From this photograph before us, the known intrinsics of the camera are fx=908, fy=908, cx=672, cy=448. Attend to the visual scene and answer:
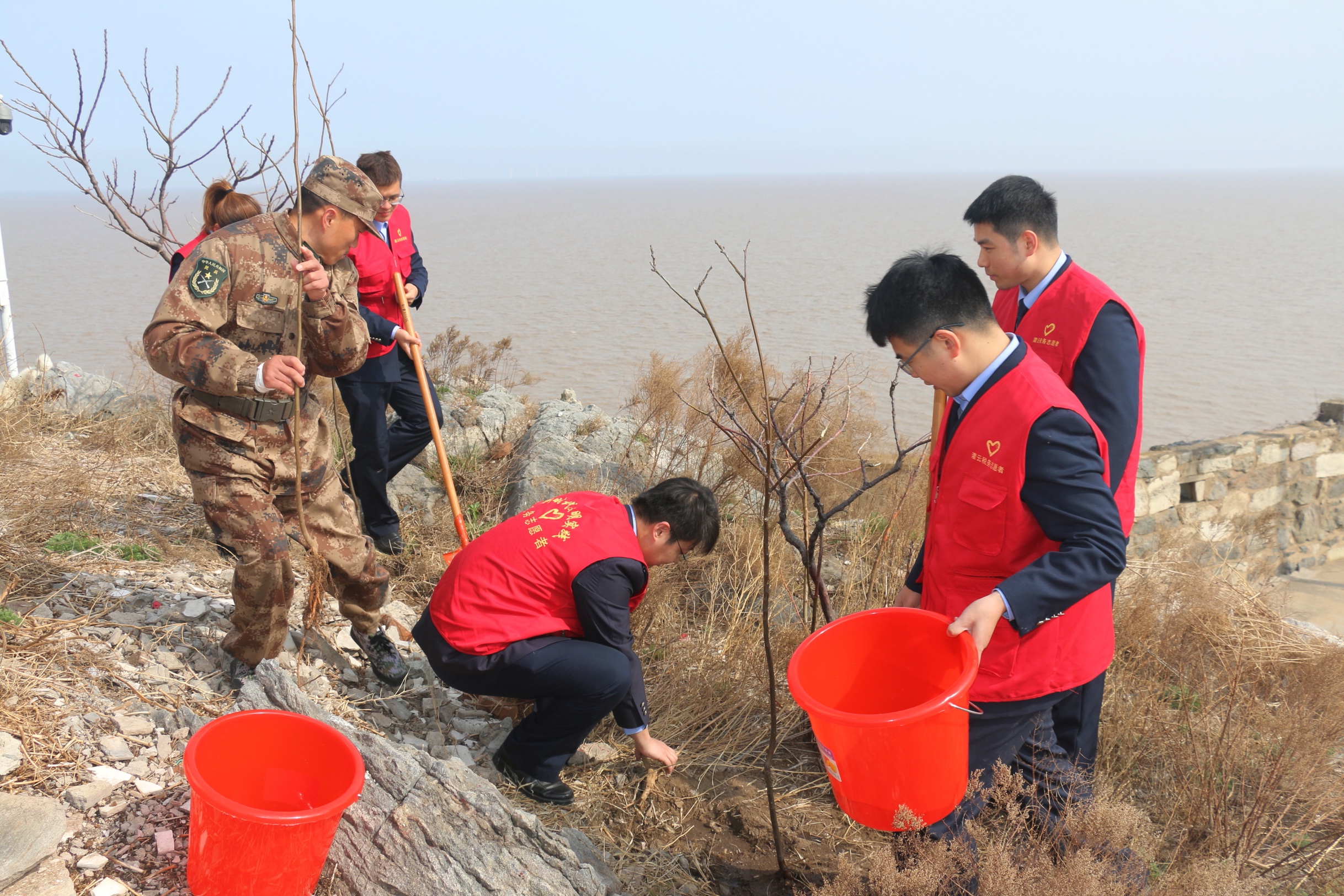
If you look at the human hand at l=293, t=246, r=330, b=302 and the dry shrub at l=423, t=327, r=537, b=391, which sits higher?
the human hand at l=293, t=246, r=330, b=302

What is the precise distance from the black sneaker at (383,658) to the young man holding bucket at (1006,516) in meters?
2.00

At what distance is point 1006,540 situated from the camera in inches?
81.7

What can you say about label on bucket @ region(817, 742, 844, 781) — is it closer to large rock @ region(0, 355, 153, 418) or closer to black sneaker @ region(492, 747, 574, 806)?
black sneaker @ region(492, 747, 574, 806)

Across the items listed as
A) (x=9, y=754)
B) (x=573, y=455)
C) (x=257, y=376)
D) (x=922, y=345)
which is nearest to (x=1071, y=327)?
(x=922, y=345)

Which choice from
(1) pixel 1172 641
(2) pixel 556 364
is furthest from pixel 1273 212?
(1) pixel 1172 641

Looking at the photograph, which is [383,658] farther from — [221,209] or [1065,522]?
[1065,522]

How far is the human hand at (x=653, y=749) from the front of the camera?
8.97 feet

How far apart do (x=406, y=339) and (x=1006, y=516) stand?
2856mm

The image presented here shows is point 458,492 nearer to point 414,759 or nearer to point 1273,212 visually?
point 414,759

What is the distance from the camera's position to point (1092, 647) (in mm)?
2178

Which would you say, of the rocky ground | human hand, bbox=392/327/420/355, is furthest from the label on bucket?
human hand, bbox=392/327/420/355

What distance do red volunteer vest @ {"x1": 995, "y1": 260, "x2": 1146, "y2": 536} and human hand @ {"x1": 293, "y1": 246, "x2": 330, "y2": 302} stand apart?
213cm

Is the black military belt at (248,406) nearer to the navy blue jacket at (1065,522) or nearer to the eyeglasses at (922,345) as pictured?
the eyeglasses at (922,345)

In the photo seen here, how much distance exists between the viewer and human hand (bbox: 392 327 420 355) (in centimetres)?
405
